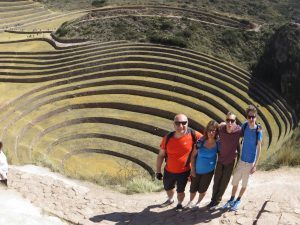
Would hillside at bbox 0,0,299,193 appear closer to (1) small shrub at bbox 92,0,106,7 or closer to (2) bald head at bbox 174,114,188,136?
(2) bald head at bbox 174,114,188,136

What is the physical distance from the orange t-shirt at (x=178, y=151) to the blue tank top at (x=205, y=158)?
196 mm

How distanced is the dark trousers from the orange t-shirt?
66 centimetres

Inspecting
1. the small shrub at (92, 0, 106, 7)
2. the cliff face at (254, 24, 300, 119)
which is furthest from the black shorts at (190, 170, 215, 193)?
the small shrub at (92, 0, 106, 7)

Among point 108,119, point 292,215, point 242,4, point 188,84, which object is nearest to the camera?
point 292,215

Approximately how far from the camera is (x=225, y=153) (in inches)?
304

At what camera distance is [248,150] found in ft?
25.8

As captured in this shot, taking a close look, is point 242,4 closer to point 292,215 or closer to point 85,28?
point 85,28

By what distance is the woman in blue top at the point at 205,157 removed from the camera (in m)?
7.45

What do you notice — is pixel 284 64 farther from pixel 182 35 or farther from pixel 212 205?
pixel 212 205

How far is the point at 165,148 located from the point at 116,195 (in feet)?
7.82

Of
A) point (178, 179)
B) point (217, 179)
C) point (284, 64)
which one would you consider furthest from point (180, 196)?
point (284, 64)

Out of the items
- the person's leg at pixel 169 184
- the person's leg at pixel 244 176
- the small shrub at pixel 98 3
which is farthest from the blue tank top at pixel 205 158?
the small shrub at pixel 98 3

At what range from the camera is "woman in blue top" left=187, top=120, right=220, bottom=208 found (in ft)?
24.4

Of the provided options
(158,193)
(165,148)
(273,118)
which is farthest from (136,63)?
(165,148)
